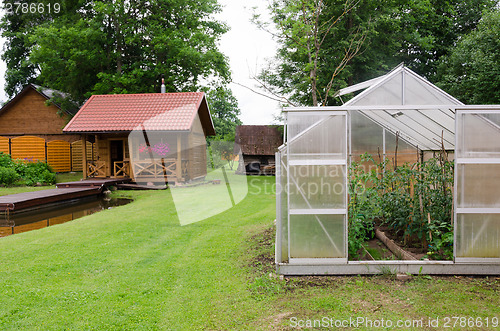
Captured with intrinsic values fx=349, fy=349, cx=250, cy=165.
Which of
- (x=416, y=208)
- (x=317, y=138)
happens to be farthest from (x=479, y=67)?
(x=317, y=138)

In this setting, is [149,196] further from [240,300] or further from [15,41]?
[15,41]

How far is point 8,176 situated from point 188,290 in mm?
16134

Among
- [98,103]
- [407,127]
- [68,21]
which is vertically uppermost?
[68,21]

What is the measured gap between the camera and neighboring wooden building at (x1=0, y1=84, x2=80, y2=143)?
2281 cm

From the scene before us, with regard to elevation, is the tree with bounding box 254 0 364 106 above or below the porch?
above

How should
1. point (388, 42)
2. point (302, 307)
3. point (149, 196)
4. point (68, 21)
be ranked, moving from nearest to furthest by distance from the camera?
point (302, 307)
point (149, 196)
point (388, 42)
point (68, 21)

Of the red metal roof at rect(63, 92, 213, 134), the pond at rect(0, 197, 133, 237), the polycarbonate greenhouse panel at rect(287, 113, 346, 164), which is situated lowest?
the pond at rect(0, 197, 133, 237)

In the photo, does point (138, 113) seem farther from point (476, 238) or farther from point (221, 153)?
point (476, 238)

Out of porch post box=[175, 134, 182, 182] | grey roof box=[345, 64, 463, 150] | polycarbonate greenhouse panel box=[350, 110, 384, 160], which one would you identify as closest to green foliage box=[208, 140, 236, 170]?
porch post box=[175, 134, 182, 182]

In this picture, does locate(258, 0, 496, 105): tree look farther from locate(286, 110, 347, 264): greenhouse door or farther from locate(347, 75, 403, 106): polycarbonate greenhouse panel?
locate(286, 110, 347, 264): greenhouse door

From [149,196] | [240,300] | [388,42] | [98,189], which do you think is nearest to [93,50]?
[98,189]

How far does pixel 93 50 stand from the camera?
2058cm

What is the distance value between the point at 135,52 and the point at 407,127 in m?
20.4

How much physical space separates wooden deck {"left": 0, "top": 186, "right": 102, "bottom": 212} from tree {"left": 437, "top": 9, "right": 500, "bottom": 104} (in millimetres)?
16977
